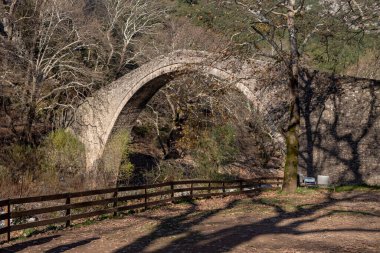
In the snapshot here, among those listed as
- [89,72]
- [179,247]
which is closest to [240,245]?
[179,247]

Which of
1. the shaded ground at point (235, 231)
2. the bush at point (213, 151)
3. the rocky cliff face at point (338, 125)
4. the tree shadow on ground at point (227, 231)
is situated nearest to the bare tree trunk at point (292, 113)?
the shaded ground at point (235, 231)

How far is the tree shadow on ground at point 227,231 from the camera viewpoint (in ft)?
28.6

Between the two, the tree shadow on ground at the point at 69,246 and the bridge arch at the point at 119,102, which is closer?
the tree shadow on ground at the point at 69,246

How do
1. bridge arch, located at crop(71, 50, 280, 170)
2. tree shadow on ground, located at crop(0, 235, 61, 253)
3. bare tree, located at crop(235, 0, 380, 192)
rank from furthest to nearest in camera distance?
bridge arch, located at crop(71, 50, 280, 170), bare tree, located at crop(235, 0, 380, 192), tree shadow on ground, located at crop(0, 235, 61, 253)

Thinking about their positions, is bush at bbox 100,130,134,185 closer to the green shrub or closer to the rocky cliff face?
the green shrub

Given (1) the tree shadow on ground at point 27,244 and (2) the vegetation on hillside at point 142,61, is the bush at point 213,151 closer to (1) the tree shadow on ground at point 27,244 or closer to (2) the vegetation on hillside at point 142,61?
(2) the vegetation on hillside at point 142,61

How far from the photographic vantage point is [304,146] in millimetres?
21062

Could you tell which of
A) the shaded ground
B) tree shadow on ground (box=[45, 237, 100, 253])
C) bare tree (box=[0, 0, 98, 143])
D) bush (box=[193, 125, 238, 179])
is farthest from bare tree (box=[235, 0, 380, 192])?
bare tree (box=[0, 0, 98, 143])

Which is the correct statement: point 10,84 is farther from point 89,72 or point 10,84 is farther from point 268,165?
point 268,165

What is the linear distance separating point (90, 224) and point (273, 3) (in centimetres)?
937

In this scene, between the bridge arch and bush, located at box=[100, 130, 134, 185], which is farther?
the bridge arch

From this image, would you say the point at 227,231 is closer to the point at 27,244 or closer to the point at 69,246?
the point at 69,246

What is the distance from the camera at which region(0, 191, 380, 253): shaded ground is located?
879cm

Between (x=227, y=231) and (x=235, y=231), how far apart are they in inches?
6.2
